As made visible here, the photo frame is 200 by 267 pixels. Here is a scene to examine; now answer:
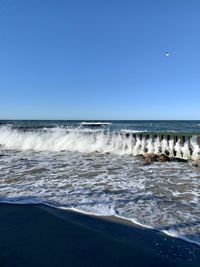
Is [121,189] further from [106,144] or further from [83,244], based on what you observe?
[106,144]

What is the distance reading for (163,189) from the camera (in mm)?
8109

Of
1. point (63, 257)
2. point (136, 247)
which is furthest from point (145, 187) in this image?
point (63, 257)

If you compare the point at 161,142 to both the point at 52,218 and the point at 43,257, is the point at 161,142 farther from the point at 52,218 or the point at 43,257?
the point at 43,257

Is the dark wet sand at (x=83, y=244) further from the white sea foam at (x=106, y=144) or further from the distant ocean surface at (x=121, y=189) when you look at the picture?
the white sea foam at (x=106, y=144)

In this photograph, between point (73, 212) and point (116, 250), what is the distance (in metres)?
1.92

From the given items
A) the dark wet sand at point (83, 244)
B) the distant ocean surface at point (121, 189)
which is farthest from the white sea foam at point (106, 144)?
the dark wet sand at point (83, 244)

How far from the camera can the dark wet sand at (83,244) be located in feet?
13.6

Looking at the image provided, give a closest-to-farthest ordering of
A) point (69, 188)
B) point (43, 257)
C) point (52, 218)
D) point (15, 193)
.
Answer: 1. point (43, 257)
2. point (52, 218)
3. point (15, 193)
4. point (69, 188)

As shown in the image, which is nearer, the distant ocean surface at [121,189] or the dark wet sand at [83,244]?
the dark wet sand at [83,244]

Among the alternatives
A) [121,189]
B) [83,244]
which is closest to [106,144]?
[121,189]

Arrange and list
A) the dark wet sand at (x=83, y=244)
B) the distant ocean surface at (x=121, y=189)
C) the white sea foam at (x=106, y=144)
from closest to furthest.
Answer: the dark wet sand at (x=83, y=244) → the distant ocean surface at (x=121, y=189) → the white sea foam at (x=106, y=144)

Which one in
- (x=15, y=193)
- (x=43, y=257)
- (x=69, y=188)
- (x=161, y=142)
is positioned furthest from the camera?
(x=161, y=142)

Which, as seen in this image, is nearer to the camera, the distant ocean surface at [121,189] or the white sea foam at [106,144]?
the distant ocean surface at [121,189]

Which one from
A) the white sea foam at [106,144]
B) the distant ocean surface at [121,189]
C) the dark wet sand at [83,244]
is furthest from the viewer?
the white sea foam at [106,144]
